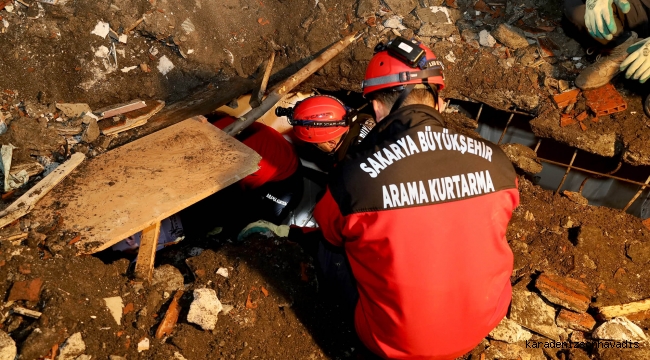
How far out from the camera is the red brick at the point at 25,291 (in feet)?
7.34

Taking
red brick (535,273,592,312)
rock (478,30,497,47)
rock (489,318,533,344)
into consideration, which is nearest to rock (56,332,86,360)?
rock (489,318,533,344)

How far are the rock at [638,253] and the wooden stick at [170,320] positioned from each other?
3527mm

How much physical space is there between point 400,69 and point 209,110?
1.94m

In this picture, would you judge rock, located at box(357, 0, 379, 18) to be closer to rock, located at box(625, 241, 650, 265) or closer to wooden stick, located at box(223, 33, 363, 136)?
wooden stick, located at box(223, 33, 363, 136)

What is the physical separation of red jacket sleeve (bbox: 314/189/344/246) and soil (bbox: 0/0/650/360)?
Answer: 0.66 metres

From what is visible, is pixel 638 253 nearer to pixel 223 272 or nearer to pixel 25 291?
pixel 223 272

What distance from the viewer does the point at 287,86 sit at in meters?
3.83

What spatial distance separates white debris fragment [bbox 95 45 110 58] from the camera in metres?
3.68

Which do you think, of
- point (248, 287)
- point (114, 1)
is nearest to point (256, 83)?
point (114, 1)

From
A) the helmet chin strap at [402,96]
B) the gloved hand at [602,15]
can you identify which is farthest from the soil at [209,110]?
the helmet chin strap at [402,96]

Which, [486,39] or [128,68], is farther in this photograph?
[486,39]

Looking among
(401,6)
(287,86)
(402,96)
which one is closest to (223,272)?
(402,96)

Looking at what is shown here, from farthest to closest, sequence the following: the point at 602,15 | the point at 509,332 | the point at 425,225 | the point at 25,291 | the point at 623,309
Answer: the point at 602,15, the point at 623,309, the point at 509,332, the point at 25,291, the point at 425,225

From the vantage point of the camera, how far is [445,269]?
2.03 metres
